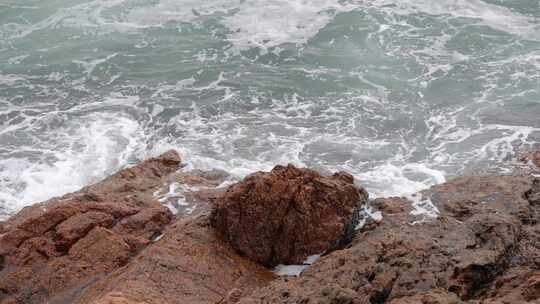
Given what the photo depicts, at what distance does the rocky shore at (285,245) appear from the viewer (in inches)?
357

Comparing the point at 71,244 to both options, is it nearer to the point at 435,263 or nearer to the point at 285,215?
the point at 285,215

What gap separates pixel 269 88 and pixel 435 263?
2153cm

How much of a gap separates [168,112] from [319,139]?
8.53m

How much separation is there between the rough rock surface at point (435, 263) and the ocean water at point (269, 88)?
22.8 feet

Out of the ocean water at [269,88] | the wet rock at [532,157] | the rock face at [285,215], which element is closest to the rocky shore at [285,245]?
the rock face at [285,215]

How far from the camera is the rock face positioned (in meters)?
12.2

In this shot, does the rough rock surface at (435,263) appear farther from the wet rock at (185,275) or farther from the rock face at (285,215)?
the wet rock at (185,275)

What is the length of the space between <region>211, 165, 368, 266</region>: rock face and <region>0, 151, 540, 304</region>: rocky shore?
0.02 metres

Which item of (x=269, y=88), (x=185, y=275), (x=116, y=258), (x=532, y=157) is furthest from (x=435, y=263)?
(x=269, y=88)

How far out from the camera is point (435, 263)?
9.52 m

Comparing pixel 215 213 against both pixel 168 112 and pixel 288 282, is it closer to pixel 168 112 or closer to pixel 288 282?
pixel 288 282

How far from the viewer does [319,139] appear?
24453 millimetres

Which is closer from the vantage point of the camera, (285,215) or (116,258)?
(116,258)

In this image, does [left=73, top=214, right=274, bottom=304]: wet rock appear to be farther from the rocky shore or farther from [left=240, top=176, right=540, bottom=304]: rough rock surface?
[left=240, top=176, right=540, bottom=304]: rough rock surface
